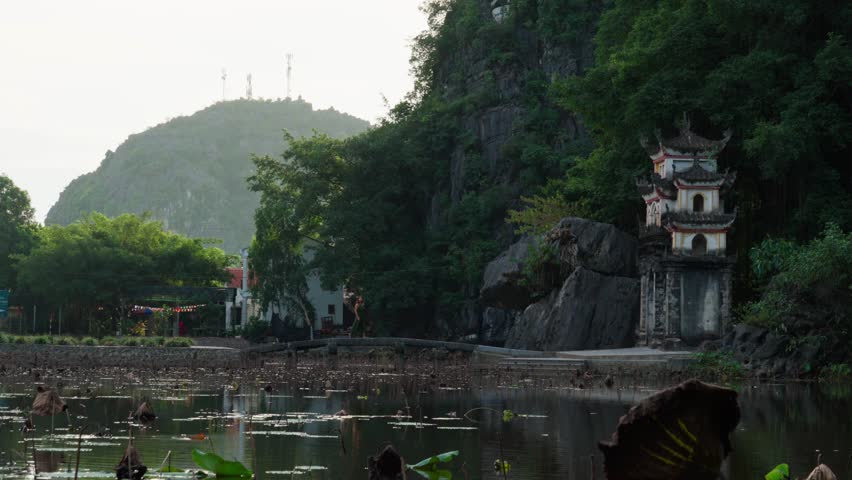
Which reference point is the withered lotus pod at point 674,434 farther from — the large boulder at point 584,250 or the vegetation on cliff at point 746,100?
the large boulder at point 584,250

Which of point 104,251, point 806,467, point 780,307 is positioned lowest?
point 806,467

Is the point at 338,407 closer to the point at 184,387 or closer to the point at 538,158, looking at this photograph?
the point at 184,387

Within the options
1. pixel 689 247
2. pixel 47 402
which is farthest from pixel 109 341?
pixel 47 402

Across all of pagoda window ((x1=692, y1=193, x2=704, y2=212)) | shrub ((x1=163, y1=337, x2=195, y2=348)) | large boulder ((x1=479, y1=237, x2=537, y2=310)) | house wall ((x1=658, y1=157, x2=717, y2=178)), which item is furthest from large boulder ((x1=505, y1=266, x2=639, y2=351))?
shrub ((x1=163, y1=337, x2=195, y2=348))

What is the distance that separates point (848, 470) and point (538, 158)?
143 feet

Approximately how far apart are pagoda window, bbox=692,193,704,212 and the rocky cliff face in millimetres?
4653

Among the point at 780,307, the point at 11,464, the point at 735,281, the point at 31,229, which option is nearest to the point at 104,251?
the point at 31,229

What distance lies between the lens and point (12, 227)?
73.4 metres

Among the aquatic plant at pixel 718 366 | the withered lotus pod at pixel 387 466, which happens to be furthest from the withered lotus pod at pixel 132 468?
the aquatic plant at pixel 718 366

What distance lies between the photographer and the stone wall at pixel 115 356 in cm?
4019

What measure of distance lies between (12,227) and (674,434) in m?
73.6

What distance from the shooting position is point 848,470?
13023 millimetres

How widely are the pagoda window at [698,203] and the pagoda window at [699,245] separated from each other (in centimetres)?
105

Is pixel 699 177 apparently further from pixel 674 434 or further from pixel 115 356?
pixel 674 434
